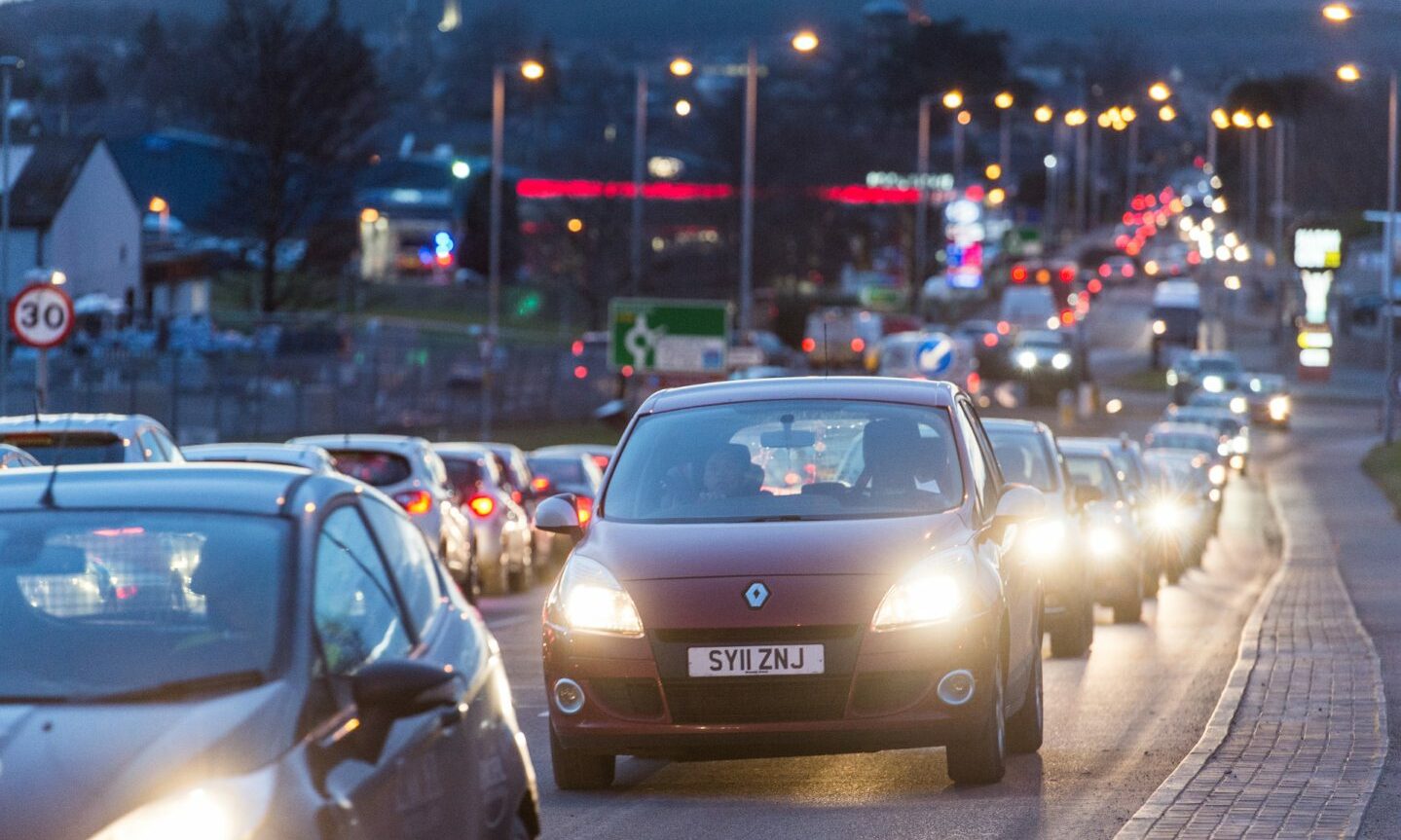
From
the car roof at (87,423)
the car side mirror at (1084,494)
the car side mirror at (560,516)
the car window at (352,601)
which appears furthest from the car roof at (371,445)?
the car window at (352,601)

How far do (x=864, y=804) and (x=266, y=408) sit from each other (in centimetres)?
3771

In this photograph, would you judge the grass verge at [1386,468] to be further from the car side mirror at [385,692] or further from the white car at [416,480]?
the car side mirror at [385,692]

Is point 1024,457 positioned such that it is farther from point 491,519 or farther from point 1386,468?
point 1386,468

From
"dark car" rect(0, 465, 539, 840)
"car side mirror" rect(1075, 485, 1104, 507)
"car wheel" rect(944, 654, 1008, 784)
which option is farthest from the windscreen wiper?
"car side mirror" rect(1075, 485, 1104, 507)

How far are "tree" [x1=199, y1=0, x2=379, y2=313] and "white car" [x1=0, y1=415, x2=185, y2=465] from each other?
62994 millimetres

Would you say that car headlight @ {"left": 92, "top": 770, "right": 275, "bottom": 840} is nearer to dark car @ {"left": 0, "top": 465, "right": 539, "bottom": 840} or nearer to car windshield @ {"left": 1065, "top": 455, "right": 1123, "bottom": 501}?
dark car @ {"left": 0, "top": 465, "right": 539, "bottom": 840}

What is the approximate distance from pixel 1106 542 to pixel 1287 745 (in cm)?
950

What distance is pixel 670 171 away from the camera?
142 metres

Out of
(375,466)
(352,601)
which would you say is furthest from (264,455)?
(352,601)

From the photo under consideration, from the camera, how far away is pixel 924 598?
32.2 ft

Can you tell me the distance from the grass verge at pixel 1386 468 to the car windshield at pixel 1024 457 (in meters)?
26.5

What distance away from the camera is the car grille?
9.64 meters

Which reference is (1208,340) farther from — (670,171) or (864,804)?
(864,804)

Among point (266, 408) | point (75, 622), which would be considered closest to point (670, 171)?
point (266, 408)
